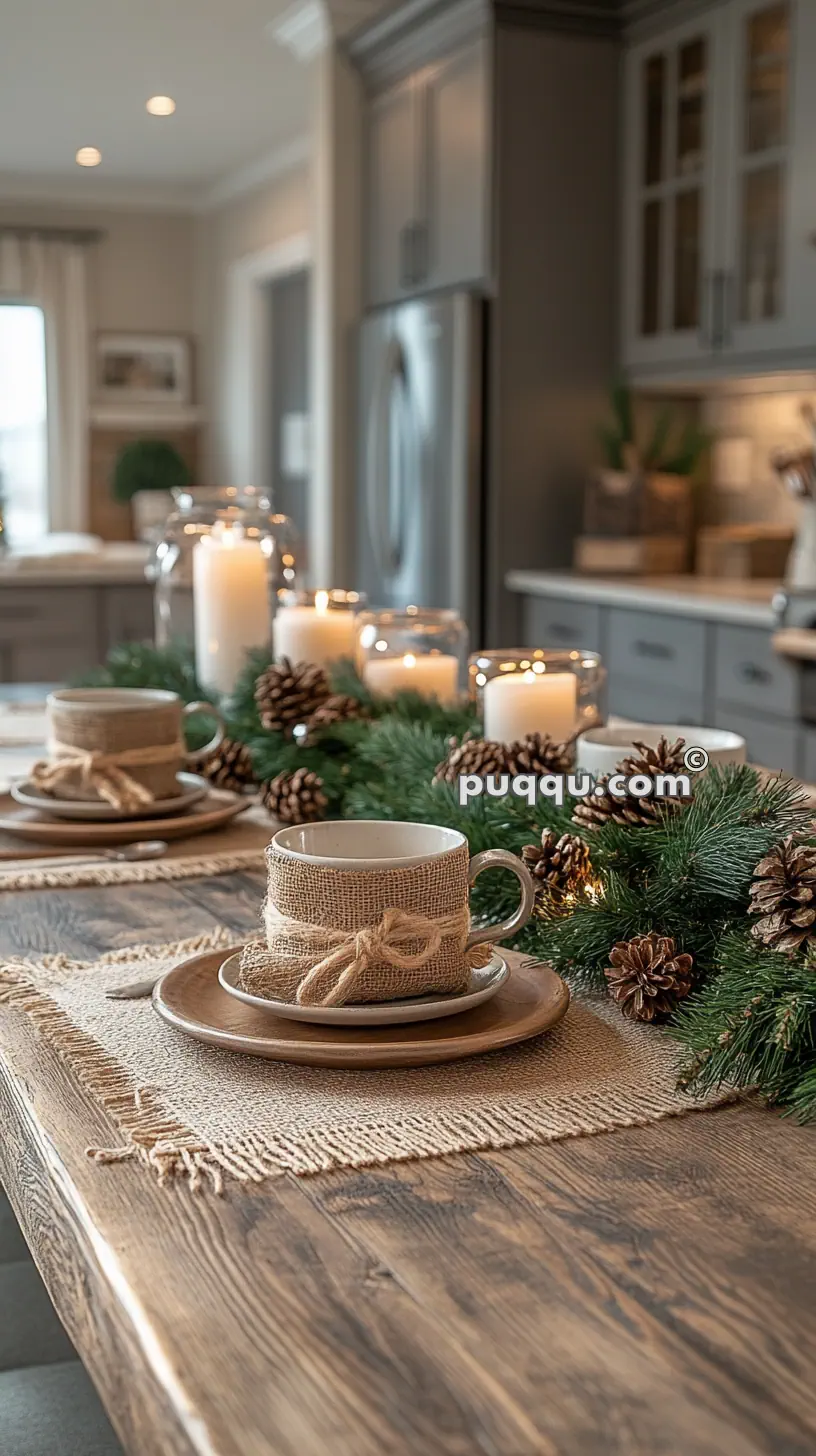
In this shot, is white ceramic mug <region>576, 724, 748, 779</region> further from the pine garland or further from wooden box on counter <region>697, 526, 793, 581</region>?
wooden box on counter <region>697, 526, 793, 581</region>

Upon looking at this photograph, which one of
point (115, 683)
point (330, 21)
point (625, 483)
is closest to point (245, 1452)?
point (115, 683)

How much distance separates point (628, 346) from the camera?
14.1 ft

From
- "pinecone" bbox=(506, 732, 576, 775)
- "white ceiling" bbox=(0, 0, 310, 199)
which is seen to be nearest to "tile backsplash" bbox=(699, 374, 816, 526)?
"white ceiling" bbox=(0, 0, 310, 199)

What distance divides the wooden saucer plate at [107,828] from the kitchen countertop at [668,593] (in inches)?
83.3

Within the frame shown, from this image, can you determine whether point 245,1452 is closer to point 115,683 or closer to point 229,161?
point 115,683

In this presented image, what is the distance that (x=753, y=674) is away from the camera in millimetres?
3314

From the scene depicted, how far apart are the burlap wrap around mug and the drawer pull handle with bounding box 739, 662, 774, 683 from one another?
2130 millimetres

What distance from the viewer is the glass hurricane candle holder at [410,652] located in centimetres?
153

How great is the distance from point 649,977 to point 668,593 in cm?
288

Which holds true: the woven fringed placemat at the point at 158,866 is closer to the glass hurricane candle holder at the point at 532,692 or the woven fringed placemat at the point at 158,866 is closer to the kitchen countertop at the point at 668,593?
the glass hurricane candle holder at the point at 532,692

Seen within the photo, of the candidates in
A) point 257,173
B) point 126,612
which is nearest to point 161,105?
point 257,173

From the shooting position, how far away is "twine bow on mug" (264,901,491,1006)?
0.77 metres

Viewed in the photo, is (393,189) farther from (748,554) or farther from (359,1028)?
(359,1028)

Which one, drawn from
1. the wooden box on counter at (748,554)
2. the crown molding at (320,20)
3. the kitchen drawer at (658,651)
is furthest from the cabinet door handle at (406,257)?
the kitchen drawer at (658,651)
